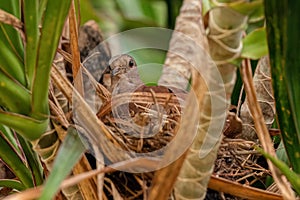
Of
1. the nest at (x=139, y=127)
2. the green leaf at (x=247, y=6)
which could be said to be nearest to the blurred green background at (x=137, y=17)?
the nest at (x=139, y=127)

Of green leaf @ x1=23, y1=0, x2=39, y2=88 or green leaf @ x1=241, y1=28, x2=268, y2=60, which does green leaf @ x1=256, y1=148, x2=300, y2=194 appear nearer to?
green leaf @ x1=241, y1=28, x2=268, y2=60

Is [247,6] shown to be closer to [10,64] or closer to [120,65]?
[10,64]

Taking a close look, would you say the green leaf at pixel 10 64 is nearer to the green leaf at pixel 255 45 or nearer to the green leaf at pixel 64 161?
the green leaf at pixel 64 161

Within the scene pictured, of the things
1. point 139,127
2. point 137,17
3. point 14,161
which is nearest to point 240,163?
point 139,127

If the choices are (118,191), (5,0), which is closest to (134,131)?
→ (118,191)

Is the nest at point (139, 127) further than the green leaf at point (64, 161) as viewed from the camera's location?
Yes
